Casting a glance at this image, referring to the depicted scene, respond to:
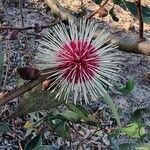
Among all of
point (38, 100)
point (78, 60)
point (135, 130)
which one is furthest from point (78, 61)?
point (135, 130)

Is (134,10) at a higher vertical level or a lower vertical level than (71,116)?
higher

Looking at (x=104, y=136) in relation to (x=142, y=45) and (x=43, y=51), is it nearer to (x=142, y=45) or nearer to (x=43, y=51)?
(x=142, y=45)

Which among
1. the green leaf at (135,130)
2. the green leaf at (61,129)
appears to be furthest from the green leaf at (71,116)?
the green leaf at (135,130)

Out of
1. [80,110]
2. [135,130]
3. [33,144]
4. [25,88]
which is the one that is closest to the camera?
[25,88]

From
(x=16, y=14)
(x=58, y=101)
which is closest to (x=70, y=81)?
(x=58, y=101)

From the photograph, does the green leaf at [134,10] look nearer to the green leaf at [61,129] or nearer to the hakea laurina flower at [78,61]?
the hakea laurina flower at [78,61]

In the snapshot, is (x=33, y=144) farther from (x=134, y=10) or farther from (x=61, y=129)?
(x=134, y=10)

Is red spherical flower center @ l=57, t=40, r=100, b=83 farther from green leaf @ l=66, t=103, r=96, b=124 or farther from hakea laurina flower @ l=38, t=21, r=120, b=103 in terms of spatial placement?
green leaf @ l=66, t=103, r=96, b=124

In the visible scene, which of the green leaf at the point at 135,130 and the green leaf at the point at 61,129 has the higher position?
the green leaf at the point at 61,129

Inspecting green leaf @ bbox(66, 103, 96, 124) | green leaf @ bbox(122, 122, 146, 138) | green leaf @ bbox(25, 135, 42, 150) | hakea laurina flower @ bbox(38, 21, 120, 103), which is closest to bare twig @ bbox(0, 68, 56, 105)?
hakea laurina flower @ bbox(38, 21, 120, 103)
